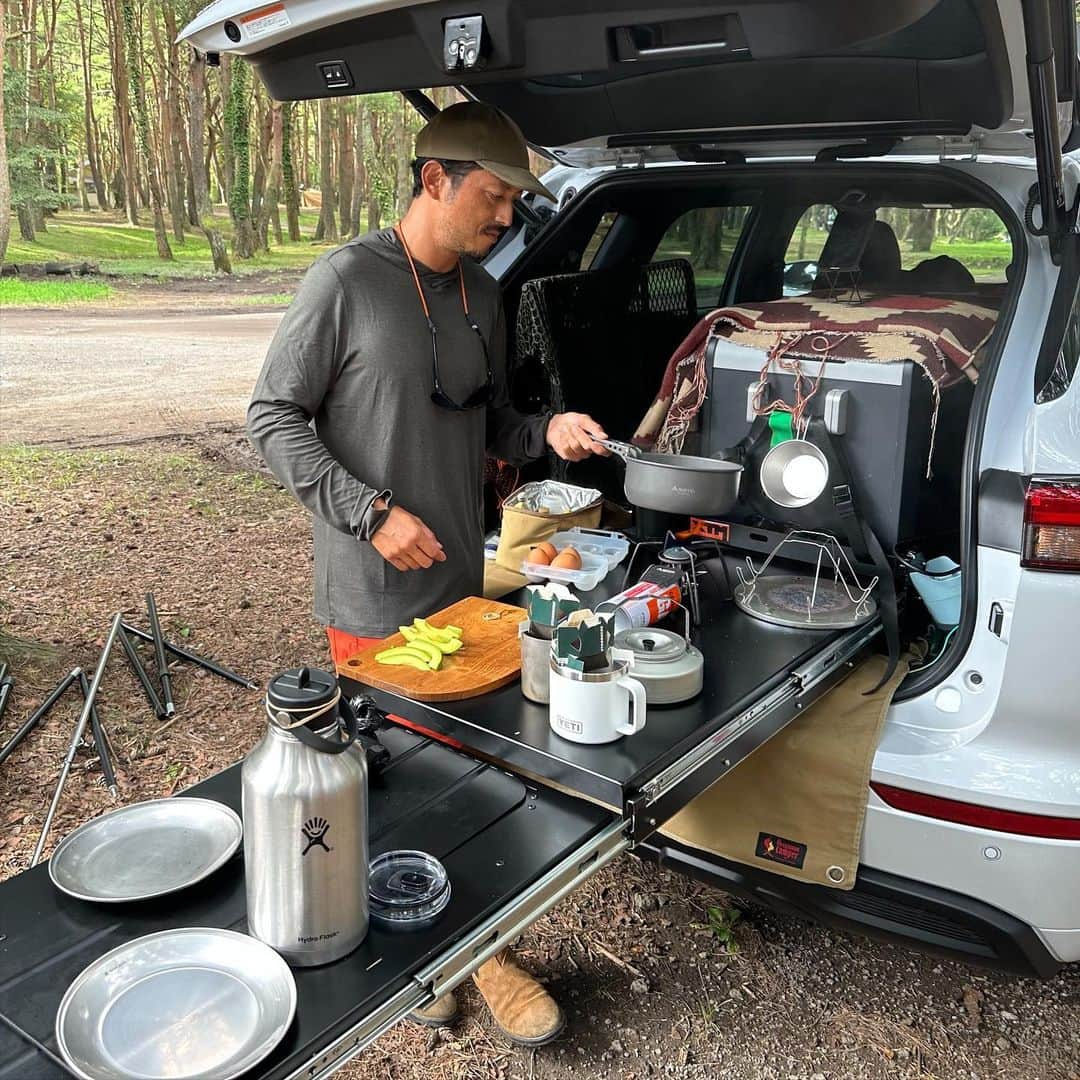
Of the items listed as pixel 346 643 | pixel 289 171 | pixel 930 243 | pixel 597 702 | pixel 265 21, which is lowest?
pixel 346 643

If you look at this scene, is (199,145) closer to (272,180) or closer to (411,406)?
(272,180)

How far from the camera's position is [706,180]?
10.2ft

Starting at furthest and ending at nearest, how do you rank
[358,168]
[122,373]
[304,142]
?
[304,142] < [358,168] < [122,373]

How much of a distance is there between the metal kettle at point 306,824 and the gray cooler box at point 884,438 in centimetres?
153

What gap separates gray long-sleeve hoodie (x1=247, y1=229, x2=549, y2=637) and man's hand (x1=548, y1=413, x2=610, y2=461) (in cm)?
10

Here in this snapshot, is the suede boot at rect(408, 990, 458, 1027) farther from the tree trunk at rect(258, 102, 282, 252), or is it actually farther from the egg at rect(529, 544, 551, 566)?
the tree trunk at rect(258, 102, 282, 252)

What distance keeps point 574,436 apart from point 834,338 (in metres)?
0.64

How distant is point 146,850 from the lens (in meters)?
1.47

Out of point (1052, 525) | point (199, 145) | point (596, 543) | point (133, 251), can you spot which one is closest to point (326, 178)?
point (133, 251)

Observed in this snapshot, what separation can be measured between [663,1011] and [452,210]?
185 cm

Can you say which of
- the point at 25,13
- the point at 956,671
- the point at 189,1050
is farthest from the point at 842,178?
the point at 25,13

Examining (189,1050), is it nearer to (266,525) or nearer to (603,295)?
(603,295)

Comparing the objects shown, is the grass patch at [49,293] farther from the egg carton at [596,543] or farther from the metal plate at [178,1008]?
the metal plate at [178,1008]

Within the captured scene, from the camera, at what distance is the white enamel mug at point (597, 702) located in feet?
5.31
